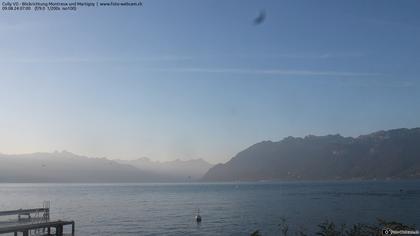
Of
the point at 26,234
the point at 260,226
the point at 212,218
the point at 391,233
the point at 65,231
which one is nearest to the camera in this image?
the point at 391,233

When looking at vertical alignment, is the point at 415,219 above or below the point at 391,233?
below

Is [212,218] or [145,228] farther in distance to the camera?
[212,218]

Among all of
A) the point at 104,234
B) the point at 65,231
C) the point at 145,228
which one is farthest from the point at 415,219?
the point at 65,231

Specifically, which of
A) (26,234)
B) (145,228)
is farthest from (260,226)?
(26,234)

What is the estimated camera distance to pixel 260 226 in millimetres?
88875

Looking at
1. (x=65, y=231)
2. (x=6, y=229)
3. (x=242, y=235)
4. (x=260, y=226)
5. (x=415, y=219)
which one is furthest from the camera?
(x=415, y=219)

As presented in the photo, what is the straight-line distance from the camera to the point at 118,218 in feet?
359

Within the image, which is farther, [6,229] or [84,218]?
[84,218]

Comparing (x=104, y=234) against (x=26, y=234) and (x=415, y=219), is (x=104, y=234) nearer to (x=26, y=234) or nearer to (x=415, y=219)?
(x=26, y=234)

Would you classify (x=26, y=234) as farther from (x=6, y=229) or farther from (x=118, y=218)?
(x=118, y=218)

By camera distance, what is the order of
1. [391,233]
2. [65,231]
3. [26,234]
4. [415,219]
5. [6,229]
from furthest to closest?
[415,219] < [65,231] < [26,234] < [6,229] < [391,233]

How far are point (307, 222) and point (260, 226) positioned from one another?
1119 cm

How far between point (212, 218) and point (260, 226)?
866 inches

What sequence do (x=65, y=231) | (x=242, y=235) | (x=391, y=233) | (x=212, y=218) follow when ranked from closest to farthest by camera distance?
(x=391, y=233)
(x=242, y=235)
(x=65, y=231)
(x=212, y=218)
